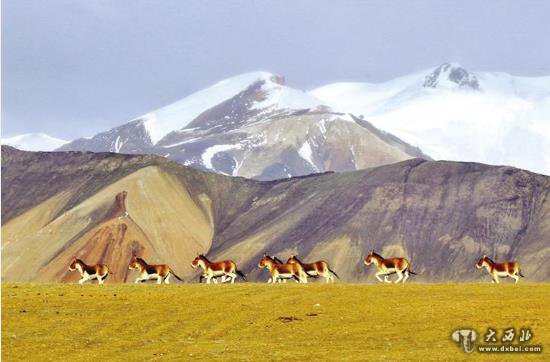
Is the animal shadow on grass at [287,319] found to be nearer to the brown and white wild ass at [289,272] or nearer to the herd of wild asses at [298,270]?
the herd of wild asses at [298,270]

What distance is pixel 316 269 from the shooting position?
2104 inches

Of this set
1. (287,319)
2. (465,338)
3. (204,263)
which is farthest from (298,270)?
(465,338)

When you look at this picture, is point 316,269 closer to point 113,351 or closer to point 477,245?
point 113,351

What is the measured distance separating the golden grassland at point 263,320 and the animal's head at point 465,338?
322mm

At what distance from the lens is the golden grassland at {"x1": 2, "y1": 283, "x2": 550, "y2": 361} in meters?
34.9

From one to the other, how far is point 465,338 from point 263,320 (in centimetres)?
836

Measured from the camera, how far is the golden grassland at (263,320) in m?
34.9

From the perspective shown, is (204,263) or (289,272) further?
(204,263)

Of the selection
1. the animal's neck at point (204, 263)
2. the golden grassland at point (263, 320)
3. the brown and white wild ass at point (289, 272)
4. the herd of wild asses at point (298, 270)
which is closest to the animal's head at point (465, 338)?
the golden grassland at point (263, 320)

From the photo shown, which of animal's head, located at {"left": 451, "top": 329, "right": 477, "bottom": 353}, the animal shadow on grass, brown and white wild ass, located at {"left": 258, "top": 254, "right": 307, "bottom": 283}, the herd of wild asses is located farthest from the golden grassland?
brown and white wild ass, located at {"left": 258, "top": 254, "right": 307, "bottom": 283}

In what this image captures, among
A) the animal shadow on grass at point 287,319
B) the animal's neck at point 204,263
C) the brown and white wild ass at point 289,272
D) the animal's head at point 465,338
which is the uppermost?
the animal's neck at point 204,263

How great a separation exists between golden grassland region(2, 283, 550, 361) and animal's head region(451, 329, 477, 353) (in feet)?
1.06

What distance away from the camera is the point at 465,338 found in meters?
35.6

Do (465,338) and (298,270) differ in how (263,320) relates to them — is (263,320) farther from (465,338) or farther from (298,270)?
(298,270)
